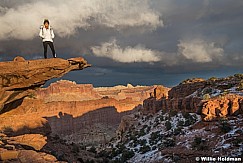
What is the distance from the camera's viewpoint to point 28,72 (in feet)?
56.0

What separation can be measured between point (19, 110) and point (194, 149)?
15036 mm

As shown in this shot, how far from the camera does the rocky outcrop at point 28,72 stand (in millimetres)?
16828

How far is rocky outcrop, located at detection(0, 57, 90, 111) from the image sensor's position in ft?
55.2

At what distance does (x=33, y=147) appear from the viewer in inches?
848

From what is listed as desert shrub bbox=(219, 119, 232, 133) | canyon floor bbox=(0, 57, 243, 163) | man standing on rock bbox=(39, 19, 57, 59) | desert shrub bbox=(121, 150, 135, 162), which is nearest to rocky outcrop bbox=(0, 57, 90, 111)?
canyon floor bbox=(0, 57, 243, 163)

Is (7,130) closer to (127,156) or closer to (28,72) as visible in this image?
(28,72)

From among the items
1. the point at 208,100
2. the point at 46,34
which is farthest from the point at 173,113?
the point at 46,34

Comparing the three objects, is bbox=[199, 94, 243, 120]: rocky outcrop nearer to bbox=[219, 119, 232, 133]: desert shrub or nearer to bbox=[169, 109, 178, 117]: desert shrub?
bbox=[219, 119, 232, 133]: desert shrub

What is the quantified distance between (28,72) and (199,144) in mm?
15855

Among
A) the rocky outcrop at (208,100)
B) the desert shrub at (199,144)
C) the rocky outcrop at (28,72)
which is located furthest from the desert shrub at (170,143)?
the rocky outcrop at (28,72)

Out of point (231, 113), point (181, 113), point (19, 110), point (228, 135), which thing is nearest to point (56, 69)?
point (19, 110)

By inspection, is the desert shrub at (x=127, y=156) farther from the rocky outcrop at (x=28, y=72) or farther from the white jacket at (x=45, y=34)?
the white jacket at (x=45, y=34)

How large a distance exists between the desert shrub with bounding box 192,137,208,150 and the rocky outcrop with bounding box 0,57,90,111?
12.8 metres

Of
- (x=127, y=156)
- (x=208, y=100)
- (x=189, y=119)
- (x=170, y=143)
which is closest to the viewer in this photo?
(x=170, y=143)
